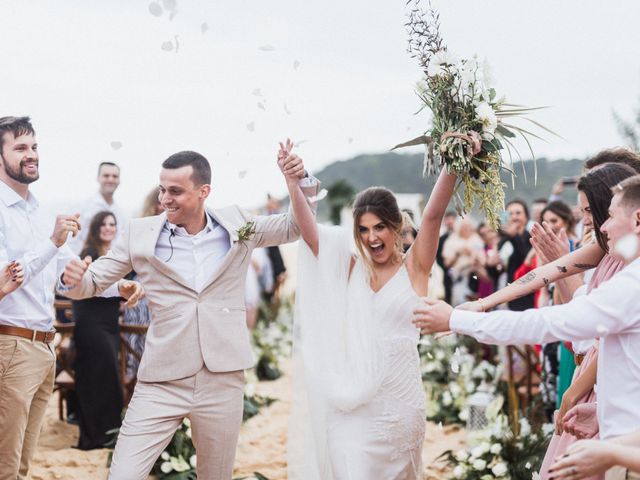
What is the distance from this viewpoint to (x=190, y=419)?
416cm

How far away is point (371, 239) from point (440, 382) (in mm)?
5127

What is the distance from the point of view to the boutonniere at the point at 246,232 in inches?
171

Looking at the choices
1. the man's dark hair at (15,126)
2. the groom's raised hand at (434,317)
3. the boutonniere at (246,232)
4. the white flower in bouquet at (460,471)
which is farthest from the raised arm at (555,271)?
the man's dark hair at (15,126)

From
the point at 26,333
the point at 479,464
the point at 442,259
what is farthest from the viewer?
the point at 442,259

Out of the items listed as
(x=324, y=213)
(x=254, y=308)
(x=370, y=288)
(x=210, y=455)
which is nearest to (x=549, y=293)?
(x=370, y=288)

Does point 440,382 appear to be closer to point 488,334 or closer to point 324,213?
point 488,334

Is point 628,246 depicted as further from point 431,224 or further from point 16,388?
point 16,388

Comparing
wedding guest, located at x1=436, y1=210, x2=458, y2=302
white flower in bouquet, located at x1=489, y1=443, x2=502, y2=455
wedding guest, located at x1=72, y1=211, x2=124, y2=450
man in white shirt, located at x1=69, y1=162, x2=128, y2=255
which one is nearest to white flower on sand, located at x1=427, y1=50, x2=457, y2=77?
white flower in bouquet, located at x1=489, y1=443, x2=502, y2=455

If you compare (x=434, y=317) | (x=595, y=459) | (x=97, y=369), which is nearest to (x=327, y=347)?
(x=434, y=317)

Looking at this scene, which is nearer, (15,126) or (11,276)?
(11,276)

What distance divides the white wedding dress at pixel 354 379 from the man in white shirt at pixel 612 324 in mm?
1182

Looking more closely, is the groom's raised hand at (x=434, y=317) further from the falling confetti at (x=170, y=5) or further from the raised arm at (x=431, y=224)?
the falling confetti at (x=170, y=5)

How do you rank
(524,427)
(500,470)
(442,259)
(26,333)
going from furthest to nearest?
(442,259), (524,427), (500,470), (26,333)

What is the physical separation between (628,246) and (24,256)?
3271 mm
